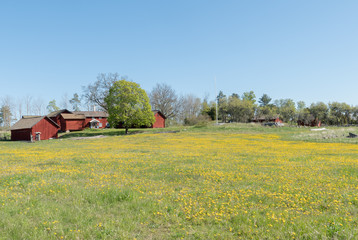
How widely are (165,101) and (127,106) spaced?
122 ft

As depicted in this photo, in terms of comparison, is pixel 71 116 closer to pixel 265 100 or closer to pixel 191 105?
pixel 191 105

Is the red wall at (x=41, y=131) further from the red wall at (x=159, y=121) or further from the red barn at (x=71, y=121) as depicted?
the red wall at (x=159, y=121)

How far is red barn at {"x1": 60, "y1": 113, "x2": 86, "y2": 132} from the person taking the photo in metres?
69.8

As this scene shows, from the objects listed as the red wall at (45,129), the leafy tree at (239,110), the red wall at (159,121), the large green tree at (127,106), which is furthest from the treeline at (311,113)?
the red wall at (45,129)

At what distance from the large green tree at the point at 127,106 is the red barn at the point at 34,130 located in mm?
13589

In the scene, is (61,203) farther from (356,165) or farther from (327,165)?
(356,165)

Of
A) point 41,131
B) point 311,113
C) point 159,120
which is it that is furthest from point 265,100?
point 41,131

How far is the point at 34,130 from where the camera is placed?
4688 centimetres

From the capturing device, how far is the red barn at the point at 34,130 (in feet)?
153

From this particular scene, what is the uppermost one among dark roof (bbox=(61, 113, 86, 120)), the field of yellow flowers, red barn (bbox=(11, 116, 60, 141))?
dark roof (bbox=(61, 113, 86, 120))

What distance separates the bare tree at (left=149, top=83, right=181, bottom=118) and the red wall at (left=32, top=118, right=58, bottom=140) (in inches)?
1805

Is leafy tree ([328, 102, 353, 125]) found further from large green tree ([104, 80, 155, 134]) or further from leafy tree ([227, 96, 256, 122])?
large green tree ([104, 80, 155, 134])

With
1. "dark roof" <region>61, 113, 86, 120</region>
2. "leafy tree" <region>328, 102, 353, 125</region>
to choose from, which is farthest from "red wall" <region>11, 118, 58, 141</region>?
"leafy tree" <region>328, 102, 353, 125</region>

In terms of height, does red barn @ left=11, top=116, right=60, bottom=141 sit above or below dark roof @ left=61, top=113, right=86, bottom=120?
below
